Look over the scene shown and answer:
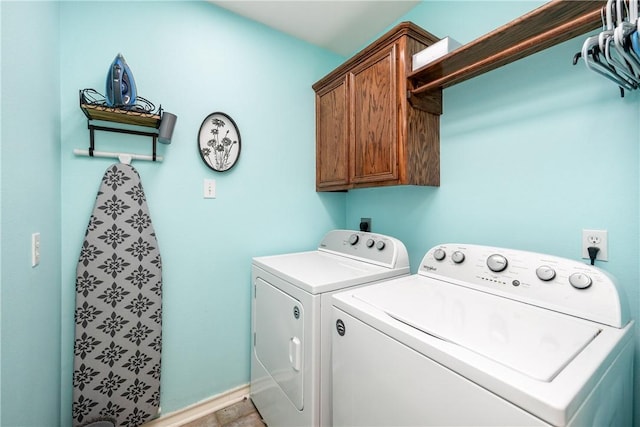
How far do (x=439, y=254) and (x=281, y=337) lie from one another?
3.05ft

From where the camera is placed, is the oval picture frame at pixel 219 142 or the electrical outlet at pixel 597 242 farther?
the oval picture frame at pixel 219 142

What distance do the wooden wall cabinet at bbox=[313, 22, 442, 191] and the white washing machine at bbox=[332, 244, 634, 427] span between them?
1.93 ft

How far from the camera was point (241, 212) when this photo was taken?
72.4 inches

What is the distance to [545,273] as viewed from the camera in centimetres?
99

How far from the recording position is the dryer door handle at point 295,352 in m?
1.25

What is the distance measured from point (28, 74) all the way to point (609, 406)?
6.83ft

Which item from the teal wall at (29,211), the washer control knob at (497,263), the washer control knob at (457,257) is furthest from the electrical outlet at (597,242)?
the teal wall at (29,211)

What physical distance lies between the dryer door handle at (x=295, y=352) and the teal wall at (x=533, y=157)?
0.98 m

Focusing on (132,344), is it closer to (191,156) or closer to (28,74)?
(191,156)

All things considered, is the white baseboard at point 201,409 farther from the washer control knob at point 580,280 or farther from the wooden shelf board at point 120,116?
the washer control knob at point 580,280

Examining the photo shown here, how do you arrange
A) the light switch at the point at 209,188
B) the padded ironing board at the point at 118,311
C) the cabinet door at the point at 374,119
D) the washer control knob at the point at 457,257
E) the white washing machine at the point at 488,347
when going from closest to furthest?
the white washing machine at the point at 488,347, the washer control knob at the point at 457,257, the padded ironing board at the point at 118,311, the cabinet door at the point at 374,119, the light switch at the point at 209,188

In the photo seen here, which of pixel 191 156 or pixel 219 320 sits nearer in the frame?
pixel 191 156

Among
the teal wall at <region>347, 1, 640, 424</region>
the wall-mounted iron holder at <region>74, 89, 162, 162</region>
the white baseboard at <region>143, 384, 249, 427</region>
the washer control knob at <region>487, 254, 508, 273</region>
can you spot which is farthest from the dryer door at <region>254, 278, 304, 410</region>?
the wall-mounted iron holder at <region>74, 89, 162, 162</region>

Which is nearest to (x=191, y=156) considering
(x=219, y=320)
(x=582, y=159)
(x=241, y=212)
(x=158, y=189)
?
(x=158, y=189)
